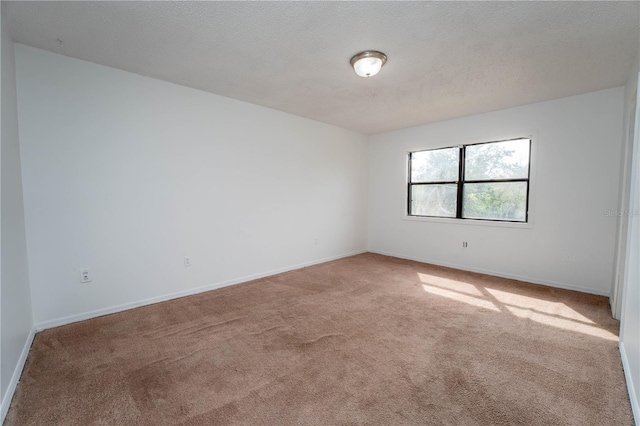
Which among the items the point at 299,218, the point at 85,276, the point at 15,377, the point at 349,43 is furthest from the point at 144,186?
the point at 349,43

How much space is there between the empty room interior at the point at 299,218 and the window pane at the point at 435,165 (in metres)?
0.06

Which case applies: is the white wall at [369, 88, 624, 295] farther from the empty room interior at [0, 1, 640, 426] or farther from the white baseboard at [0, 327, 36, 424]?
the white baseboard at [0, 327, 36, 424]

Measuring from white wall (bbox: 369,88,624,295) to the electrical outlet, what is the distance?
4785 mm

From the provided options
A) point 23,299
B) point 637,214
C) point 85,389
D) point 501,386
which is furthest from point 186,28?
point 637,214

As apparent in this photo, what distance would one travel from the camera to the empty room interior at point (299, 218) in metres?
1.78

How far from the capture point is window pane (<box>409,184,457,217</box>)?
4.75 metres

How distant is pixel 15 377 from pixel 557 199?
5.55 meters

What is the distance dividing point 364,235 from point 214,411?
459 cm

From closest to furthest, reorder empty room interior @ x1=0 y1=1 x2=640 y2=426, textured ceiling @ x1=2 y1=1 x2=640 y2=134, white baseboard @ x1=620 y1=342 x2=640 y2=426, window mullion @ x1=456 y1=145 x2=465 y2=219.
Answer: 1. white baseboard @ x1=620 y1=342 x2=640 y2=426
2. empty room interior @ x1=0 y1=1 x2=640 y2=426
3. textured ceiling @ x1=2 y1=1 x2=640 y2=134
4. window mullion @ x1=456 y1=145 x2=465 y2=219

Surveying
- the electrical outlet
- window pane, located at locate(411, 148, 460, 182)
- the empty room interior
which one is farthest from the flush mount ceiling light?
the electrical outlet

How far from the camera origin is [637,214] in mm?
1921

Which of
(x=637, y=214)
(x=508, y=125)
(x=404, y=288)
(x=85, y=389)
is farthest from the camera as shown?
(x=508, y=125)

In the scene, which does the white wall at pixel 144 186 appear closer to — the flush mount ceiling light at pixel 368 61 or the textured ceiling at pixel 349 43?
the textured ceiling at pixel 349 43

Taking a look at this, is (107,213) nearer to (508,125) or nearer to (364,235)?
(364,235)
